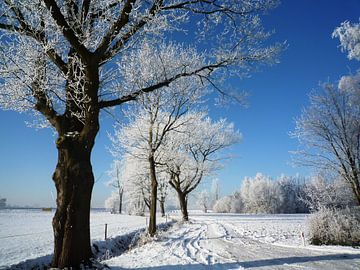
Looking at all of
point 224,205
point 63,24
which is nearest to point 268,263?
point 63,24

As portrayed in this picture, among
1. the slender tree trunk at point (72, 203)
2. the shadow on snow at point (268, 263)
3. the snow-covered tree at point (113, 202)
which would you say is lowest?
the shadow on snow at point (268, 263)

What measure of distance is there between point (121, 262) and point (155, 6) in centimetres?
737

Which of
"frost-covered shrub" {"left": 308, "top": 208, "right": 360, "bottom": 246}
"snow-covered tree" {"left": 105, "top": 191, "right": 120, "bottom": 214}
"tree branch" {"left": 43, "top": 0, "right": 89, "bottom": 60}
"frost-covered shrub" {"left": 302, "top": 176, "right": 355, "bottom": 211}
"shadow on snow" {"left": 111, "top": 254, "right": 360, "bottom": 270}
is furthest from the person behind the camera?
"snow-covered tree" {"left": 105, "top": 191, "right": 120, "bottom": 214}

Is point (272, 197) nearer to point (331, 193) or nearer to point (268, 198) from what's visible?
point (268, 198)

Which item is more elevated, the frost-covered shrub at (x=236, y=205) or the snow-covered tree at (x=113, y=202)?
the snow-covered tree at (x=113, y=202)

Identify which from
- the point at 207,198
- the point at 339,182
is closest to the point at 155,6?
the point at 339,182

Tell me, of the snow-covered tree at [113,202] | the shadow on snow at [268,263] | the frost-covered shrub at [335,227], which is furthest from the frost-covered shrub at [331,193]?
the snow-covered tree at [113,202]

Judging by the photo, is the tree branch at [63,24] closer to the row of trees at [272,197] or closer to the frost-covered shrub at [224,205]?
the row of trees at [272,197]

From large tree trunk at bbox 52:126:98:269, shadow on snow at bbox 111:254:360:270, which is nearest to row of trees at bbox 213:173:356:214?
shadow on snow at bbox 111:254:360:270

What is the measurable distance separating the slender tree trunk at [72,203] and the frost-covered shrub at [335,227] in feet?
33.1

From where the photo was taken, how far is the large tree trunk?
234 inches

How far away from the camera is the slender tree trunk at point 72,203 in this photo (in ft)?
19.5

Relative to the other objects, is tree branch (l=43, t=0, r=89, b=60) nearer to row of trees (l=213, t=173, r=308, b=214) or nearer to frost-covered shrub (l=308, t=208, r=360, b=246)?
frost-covered shrub (l=308, t=208, r=360, b=246)

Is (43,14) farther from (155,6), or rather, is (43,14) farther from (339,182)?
(339,182)
